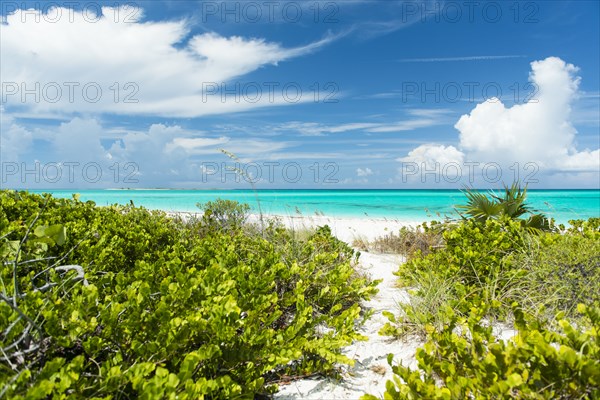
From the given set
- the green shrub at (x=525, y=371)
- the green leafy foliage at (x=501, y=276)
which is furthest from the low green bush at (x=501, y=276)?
the green shrub at (x=525, y=371)

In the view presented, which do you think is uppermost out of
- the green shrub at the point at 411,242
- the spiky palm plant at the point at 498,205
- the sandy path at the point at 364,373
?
the spiky palm plant at the point at 498,205

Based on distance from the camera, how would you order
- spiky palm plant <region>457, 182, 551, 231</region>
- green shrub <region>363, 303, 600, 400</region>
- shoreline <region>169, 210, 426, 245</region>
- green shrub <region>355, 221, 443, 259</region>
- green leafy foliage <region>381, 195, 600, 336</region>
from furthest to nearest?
1. shoreline <region>169, 210, 426, 245</region>
2. green shrub <region>355, 221, 443, 259</region>
3. spiky palm plant <region>457, 182, 551, 231</region>
4. green leafy foliage <region>381, 195, 600, 336</region>
5. green shrub <region>363, 303, 600, 400</region>

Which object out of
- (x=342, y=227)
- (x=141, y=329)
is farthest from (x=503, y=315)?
(x=342, y=227)

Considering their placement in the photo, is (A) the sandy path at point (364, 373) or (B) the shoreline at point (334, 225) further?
(B) the shoreline at point (334, 225)

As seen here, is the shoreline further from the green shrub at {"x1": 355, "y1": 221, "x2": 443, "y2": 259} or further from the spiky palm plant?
the spiky palm plant

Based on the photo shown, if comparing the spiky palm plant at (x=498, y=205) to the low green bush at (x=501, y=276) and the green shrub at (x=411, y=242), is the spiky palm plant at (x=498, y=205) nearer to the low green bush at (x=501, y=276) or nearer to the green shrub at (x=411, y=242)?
the green shrub at (x=411, y=242)

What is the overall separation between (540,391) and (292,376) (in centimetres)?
164

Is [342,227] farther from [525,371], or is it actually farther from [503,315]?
[525,371]

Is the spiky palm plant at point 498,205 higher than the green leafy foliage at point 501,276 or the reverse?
higher

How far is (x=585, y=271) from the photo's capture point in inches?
149

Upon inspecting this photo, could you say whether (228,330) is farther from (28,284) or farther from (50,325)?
(28,284)

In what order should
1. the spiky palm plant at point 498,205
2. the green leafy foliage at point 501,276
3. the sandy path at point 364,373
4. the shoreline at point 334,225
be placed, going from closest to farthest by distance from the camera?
the sandy path at point 364,373 < the green leafy foliage at point 501,276 < the spiky palm plant at point 498,205 < the shoreline at point 334,225

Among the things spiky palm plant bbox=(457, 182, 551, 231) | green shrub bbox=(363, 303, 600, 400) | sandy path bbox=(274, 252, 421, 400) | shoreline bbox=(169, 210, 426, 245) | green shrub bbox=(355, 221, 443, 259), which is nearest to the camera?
green shrub bbox=(363, 303, 600, 400)

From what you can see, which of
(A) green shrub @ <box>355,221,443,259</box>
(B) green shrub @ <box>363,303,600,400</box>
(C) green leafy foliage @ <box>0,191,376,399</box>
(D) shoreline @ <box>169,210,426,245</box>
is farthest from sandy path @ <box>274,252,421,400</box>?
(A) green shrub @ <box>355,221,443,259</box>
